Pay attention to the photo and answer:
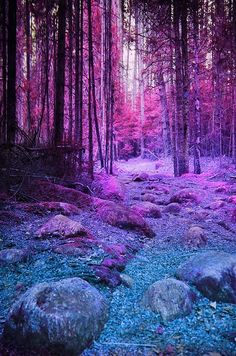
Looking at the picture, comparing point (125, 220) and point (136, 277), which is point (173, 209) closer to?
point (125, 220)

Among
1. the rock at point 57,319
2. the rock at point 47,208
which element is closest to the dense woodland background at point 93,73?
the rock at point 47,208

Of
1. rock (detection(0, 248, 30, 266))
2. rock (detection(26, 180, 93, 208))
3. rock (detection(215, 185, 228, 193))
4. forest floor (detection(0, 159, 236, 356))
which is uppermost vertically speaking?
rock (detection(26, 180, 93, 208))

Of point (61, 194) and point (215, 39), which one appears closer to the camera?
point (61, 194)

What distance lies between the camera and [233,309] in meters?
2.50

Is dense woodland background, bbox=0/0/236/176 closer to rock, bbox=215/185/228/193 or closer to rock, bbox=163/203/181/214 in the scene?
rock, bbox=163/203/181/214

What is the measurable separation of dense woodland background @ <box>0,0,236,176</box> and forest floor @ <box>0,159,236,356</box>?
170cm

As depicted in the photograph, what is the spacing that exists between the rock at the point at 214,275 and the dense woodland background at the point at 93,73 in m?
3.18

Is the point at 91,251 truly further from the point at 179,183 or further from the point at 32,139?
the point at 179,183

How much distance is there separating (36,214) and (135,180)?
743 centimetres

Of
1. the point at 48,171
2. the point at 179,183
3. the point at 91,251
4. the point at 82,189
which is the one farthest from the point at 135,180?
the point at 91,251

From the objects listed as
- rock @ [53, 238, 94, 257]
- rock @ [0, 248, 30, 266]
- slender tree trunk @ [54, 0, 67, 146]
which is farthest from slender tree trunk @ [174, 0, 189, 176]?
rock @ [0, 248, 30, 266]

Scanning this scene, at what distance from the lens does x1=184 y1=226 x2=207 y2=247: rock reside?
13.7 ft

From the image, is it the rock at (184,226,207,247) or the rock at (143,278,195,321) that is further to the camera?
the rock at (184,226,207,247)

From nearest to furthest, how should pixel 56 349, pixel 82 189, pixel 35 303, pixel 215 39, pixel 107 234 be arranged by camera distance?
1. pixel 56 349
2. pixel 35 303
3. pixel 107 234
4. pixel 82 189
5. pixel 215 39
